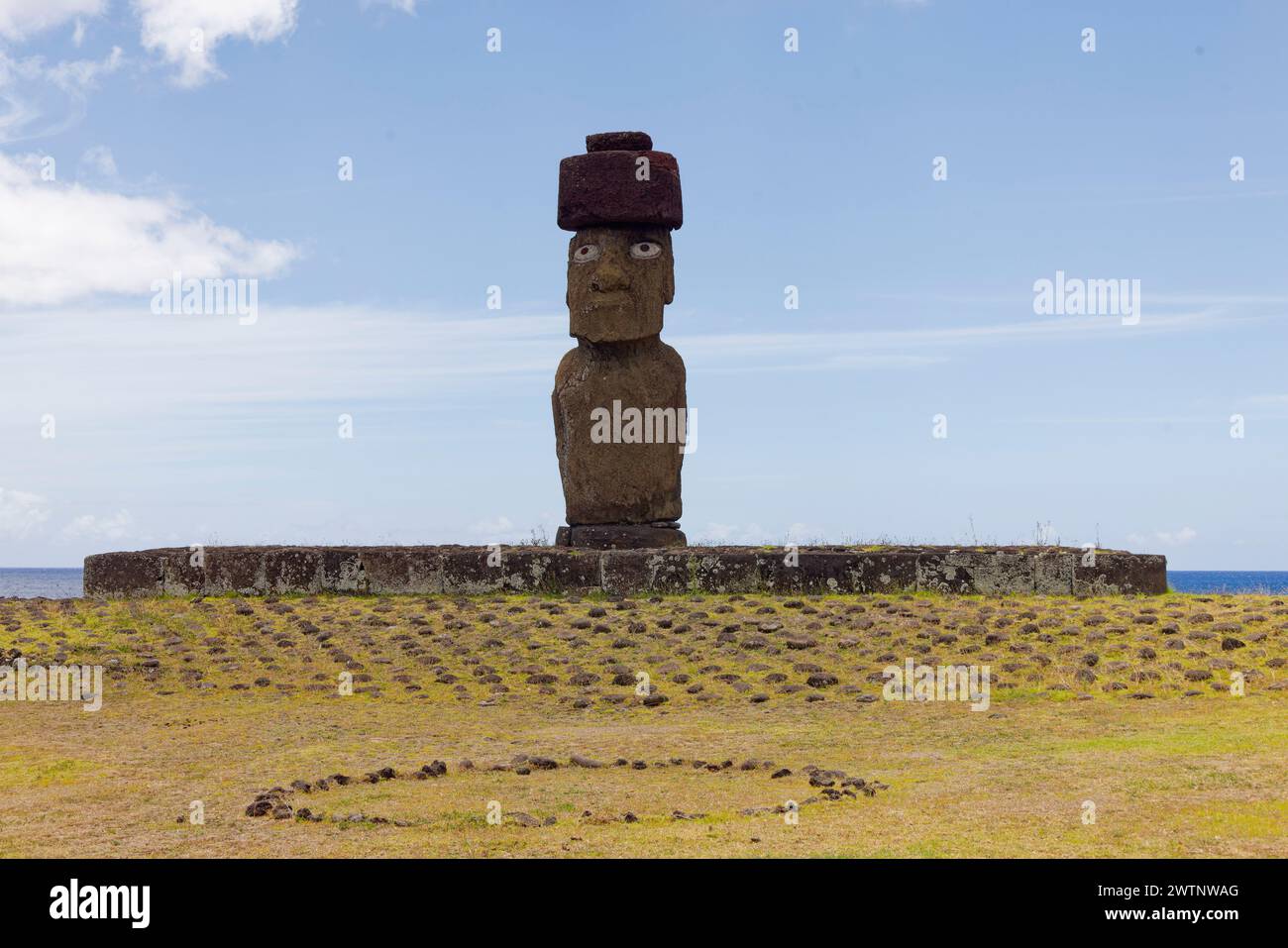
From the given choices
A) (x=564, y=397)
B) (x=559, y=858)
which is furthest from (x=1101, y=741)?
(x=564, y=397)

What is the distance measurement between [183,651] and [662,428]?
654 cm

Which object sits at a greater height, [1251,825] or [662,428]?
[662,428]

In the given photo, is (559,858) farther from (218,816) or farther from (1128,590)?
(1128,590)

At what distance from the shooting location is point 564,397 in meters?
17.4

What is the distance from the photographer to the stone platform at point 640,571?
50.4ft

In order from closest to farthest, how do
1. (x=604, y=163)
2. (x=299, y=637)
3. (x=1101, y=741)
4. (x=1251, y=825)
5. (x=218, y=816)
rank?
(x=1251, y=825) < (x=218, y=816) < (x=1101, y=741) < (x=299, y=637) < (x=604, y=163)

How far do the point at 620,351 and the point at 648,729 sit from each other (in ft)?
25.1

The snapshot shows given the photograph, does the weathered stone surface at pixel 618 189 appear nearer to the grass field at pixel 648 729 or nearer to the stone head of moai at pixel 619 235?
the stone head of moai at pixel 619 235

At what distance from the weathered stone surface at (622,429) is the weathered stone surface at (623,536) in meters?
0.14

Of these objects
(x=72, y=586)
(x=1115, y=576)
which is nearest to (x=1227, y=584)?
(x=1115, y=576)

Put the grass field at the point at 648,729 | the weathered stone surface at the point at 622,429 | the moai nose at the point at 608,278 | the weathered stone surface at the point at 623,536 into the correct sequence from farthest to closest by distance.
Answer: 1. the weathered stone surface at the point at 622,429
2. the weathered stone surface at the point at 623,536
3. the moai nose at the point at 608,278
4. the grass field at the point at 648,729

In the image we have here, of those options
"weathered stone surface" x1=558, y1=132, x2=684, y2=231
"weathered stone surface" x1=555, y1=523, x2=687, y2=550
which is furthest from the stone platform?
"weathered stone surface" x1=558, y1=132, x2=684, y2=231

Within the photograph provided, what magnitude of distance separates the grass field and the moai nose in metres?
4.22

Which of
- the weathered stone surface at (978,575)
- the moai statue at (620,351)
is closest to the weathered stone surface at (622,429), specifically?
the moai statue at (620,351)
